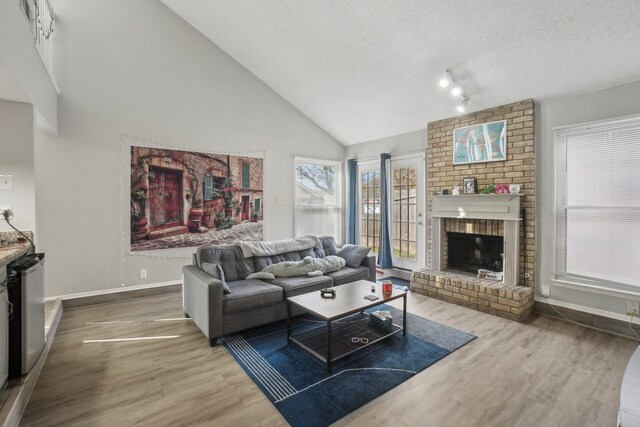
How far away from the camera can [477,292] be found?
12.3ft

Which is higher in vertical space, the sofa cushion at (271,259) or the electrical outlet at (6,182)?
the electrical outlet at (6,182)

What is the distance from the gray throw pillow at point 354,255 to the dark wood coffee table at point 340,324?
3.08 ft

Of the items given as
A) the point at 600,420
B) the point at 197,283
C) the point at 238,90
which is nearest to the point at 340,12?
the point at 238,90

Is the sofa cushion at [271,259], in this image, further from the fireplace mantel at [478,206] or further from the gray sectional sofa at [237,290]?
the fireplace mantel at [478,206]

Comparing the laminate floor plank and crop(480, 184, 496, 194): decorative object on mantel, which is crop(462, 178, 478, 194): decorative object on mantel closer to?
crop(480, 184, 496, 194): decorative object on mantel

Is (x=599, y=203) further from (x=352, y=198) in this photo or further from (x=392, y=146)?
(x=352, y=198)

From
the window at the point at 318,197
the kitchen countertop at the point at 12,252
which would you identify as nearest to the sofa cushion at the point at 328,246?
the window at the point at 318,197

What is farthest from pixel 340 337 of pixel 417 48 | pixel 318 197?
pixel 318 197

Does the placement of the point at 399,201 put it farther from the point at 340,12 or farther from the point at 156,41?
the point at 156,41

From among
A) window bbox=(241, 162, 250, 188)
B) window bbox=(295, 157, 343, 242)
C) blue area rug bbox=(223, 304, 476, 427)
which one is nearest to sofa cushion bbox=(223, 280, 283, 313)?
blue area rug bbox=(223, 304, 476, 427)

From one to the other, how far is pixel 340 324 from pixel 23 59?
3.40 metres

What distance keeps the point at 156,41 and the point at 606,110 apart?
5.48 metres

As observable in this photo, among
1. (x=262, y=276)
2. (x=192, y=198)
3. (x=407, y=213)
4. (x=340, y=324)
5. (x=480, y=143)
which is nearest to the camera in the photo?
(x=340, y=324)

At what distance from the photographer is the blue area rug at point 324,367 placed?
2.01 metres
